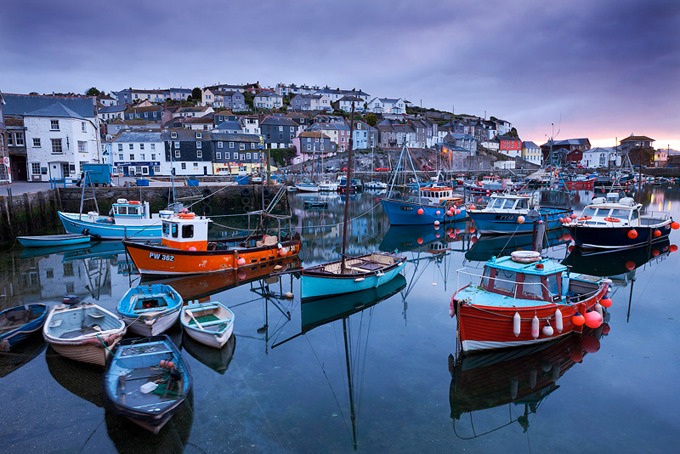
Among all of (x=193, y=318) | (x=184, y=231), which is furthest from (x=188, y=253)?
(x=193, y=318)

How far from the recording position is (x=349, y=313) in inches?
569

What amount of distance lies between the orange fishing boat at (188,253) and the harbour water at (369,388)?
6.57 feet

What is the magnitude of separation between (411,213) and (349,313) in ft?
64.6

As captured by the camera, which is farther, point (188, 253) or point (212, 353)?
point (188, 253)

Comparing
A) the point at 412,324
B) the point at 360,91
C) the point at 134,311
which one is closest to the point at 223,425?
the point at 134,311

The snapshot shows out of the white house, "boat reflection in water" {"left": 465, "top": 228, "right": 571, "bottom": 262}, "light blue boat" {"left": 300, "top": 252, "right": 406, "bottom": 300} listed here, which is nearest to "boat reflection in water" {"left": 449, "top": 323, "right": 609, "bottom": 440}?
"light blue boat" {"left": 300, "top": 252, "right": 406, "bottom": 300}

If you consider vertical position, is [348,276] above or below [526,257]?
below

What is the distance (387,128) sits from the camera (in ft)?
308

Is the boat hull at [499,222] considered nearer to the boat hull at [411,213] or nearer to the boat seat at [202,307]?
the boat hull at [411,213]

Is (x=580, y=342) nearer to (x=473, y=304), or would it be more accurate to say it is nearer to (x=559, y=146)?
(x=473, y=304)

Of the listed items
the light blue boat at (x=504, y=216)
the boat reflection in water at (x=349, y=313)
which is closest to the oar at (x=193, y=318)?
the boat reflection in water at (x=349, y=313)

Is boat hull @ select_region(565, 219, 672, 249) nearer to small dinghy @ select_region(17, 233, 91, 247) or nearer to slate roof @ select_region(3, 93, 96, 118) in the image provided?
small dinghy @ select_region(17, 233, 91, 247)

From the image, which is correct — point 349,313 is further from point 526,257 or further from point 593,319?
point 593,319

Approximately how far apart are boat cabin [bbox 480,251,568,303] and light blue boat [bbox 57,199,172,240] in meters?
21.0
